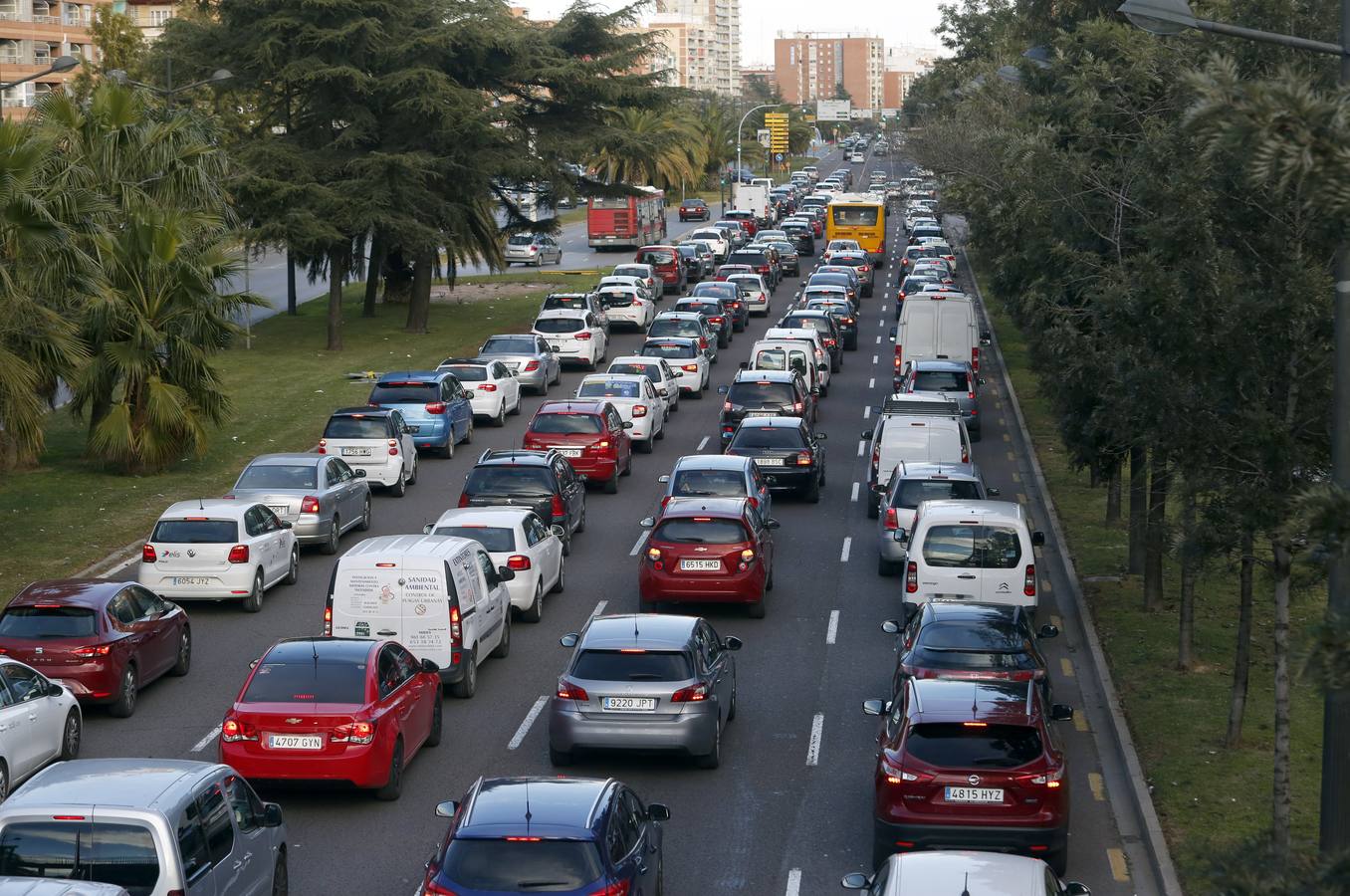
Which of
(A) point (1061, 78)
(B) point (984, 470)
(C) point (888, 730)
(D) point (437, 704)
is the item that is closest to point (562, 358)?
(B) point (984, 470)

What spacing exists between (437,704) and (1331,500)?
38.9 feet

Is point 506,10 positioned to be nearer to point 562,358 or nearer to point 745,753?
point 562,358

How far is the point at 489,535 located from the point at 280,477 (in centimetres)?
556

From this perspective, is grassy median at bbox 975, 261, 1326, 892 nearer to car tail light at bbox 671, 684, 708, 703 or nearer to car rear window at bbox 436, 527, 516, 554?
car tail light at bbox 671, 684, 708, 703

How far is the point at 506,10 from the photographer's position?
5262 centimetres

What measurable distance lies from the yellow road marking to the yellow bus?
62.8 meters

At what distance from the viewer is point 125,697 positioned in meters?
18.0

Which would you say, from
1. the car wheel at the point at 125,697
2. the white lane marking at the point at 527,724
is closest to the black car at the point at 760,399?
the white lane marking at the point at 527,724

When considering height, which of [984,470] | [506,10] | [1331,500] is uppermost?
[506,10]

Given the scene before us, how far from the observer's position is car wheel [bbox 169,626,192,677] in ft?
64.4

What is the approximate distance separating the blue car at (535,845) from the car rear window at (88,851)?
5.63 ft

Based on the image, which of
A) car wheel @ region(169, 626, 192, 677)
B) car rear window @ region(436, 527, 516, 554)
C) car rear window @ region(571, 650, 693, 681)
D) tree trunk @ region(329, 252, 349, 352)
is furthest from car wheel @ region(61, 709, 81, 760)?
tree trunk @ region(329, 252, 349, 352)

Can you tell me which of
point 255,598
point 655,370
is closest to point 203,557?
point 255,598

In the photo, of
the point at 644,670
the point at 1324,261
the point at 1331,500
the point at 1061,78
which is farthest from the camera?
the point at 1061,78
